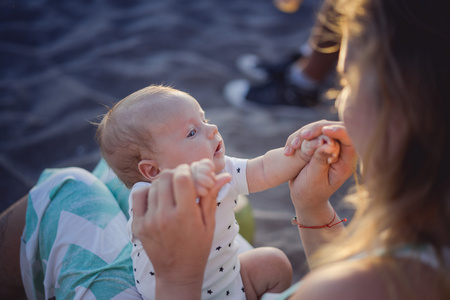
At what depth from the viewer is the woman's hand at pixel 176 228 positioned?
34.2 inches

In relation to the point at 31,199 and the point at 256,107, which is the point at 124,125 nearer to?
the point at 31,199

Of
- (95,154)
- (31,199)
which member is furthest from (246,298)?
(95,154)

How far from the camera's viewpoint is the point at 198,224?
2.94ft

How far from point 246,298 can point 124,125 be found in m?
0.69

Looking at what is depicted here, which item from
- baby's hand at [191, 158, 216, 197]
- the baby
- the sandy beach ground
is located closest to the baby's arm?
the baby

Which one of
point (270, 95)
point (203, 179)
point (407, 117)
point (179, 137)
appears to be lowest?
point (270, 95)

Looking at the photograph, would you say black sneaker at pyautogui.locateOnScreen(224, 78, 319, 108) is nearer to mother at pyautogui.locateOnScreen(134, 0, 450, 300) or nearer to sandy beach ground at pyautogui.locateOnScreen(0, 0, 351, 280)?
sandy beach ground at pyautogui.locateOnScreen(0, 0, 351, 280)

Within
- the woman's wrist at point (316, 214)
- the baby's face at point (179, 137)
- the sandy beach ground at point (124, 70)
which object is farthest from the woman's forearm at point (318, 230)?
the sandy beach ground at point (124, 70)

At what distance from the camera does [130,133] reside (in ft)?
4.35

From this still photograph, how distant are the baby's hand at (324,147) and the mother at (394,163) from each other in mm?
292

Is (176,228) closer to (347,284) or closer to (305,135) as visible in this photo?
(347,284)

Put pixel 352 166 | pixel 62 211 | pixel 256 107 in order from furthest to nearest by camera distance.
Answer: pixel 256 107 < pixel 62 211 < pixel 352 166

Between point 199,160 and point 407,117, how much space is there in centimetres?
73

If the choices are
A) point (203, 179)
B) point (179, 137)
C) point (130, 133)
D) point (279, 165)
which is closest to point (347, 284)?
point (203, 179)
